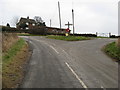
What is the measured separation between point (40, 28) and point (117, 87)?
190ft

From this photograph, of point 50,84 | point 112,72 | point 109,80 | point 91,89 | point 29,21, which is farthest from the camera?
point 29,21

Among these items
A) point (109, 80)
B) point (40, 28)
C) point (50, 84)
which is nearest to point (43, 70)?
point (50, 84)

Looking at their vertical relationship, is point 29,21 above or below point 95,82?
above

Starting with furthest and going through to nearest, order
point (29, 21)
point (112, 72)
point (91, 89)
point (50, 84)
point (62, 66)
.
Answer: point (29, 21) → point (62, 66) → point (112, 72) → point (50, 84) → point (91, 89)

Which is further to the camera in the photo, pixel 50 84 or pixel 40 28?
pixel 40 28

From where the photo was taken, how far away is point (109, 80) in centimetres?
1241

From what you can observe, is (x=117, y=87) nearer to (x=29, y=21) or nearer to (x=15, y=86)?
(x=15, y=86)

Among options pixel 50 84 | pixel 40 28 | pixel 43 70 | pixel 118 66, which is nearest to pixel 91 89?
pixel 50 84

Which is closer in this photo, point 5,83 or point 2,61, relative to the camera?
point 5,83

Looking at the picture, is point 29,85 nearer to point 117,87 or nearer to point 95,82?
point 95,82

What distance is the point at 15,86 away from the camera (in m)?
11.1

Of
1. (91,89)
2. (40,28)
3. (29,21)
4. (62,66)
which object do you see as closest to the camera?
(91,89)

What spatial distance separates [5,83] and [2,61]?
5.38m

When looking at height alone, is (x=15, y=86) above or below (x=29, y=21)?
below
